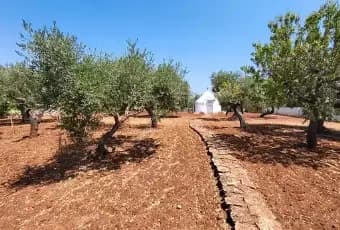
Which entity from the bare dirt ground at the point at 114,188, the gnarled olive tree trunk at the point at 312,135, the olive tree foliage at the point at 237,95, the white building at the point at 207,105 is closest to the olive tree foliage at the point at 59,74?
the bare dirt ground at the point at 114,188

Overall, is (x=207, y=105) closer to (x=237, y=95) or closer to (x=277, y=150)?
(x=237, y=95)

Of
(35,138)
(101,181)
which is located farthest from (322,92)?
(35,138)

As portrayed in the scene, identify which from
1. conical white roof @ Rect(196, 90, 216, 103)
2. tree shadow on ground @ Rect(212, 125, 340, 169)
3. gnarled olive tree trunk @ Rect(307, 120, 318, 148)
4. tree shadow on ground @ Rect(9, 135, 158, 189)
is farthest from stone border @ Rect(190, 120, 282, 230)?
conical white roof @ Rect(196, 90, 216, 103)

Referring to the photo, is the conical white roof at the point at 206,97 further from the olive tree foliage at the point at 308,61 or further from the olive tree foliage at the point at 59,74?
the olive tree foliage at the point at 59,74

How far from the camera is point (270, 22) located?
40.0 feet

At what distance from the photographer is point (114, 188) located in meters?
8.64

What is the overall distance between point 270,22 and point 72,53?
26.3ft

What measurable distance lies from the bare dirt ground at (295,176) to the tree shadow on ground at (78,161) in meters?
3.57

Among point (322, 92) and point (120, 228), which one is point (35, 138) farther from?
point (322, 92)

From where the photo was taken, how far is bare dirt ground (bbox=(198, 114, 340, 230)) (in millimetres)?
6430

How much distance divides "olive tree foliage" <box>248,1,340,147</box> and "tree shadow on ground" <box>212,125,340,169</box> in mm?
1059

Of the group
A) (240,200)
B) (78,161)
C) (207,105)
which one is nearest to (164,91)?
(78,161)

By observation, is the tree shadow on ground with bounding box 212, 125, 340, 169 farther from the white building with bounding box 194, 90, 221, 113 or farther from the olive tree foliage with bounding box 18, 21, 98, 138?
the white building with bounding box 194, 90, 221, 113

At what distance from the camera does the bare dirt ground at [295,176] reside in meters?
6.43
